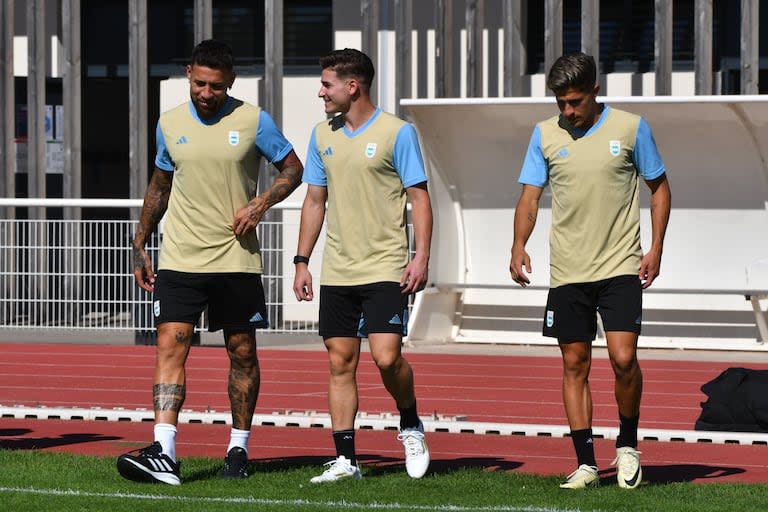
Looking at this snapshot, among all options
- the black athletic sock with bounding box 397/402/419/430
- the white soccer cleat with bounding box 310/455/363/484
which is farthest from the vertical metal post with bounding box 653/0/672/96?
the white soccer cleat with bounding box 310/455/363/484

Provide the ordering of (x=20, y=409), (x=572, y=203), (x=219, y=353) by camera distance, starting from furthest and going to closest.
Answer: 1. (x=219, y=353)
2. (x=20, y=409)
3. (x=572, y=203)

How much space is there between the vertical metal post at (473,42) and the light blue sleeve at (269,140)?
37.1 feet

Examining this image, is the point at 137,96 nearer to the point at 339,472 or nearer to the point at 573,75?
the point at 339,472

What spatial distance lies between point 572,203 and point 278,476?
5.56 feet

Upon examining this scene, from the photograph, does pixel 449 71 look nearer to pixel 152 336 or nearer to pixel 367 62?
pixel 152 336

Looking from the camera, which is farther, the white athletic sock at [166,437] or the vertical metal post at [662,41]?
the vertical metal post at [662,41]

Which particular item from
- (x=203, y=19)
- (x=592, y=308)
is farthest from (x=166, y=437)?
(x=203, y=19)

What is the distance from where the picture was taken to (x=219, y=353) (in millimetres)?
14516

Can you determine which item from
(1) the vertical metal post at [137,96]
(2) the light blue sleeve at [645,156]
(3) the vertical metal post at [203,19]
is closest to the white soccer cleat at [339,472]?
(2) the light blue sleeve at [645,156]

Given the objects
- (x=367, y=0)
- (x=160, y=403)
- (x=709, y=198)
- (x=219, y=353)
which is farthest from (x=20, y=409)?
(x=367, y=0)

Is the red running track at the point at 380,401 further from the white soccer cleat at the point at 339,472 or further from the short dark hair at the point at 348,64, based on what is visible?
the short dark hair at the point at 348,64

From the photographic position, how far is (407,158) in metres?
6.64

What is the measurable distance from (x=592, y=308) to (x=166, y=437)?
6.02ft

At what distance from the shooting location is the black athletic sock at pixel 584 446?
656 cm
